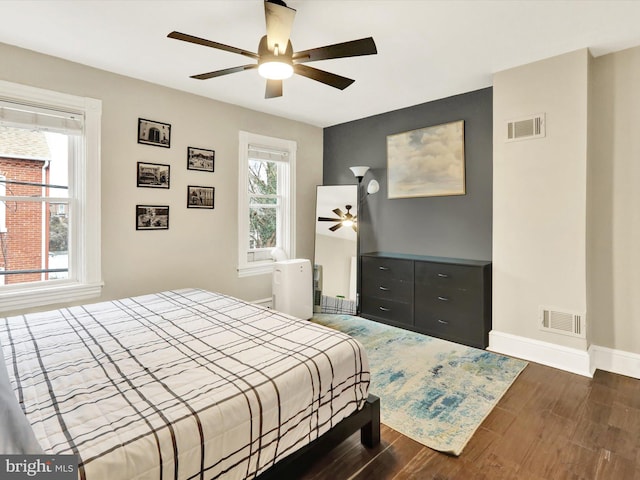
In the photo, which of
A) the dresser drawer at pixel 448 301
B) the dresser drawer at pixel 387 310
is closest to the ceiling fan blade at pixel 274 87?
the dresser drawer at pixel 448 301

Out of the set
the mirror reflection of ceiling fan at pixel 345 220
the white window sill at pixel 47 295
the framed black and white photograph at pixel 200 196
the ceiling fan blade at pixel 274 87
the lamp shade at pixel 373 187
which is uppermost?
the ceiling fan blade at pixel 274 87

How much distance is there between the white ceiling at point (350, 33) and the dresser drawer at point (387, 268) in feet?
6.32

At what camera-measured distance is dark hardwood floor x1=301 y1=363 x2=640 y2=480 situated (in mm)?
1734

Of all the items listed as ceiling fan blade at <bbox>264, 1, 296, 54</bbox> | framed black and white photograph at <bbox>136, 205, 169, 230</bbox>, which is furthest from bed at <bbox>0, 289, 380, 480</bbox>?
ceiling fan blade at <bbox>264, 1, 296, 54</bbox>

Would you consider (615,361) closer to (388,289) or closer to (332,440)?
(388,289)

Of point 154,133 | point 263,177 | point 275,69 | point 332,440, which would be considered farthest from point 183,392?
point 263,177

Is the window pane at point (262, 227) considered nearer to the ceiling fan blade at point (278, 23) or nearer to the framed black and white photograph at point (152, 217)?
the framed black and white photograph at point (152, 217)

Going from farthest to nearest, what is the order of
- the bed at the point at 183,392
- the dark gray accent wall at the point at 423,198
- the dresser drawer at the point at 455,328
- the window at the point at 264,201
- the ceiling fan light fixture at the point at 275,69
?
the window at the point at 264,201, the dark gray accent wall at the point at 423,198, the dresser drawer at the point at 455,328, the ceiling fan light fixture at the point at 275,69, the bed at the point at 183,392

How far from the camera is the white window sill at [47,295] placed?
2805mm

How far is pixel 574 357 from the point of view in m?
2.86

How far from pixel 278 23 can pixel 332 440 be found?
2.30 m

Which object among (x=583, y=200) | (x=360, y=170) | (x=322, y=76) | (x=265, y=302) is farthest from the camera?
(x=265, y=302)

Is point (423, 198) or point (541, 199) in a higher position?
point (423, 198)

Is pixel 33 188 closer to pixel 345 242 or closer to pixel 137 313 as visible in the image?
pixel 137 313
